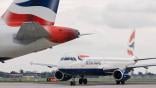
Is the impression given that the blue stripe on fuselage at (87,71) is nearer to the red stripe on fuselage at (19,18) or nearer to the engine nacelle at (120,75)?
the engine nacelle at (120,75)

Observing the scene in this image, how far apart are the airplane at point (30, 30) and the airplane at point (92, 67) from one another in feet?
90.6

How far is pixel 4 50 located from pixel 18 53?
480mm

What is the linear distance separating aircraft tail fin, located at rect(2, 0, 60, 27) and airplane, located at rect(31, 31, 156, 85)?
27520 mm

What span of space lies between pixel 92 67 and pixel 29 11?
30021 millimetres

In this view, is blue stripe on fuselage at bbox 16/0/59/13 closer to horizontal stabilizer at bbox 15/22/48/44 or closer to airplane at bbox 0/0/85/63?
airplane at bbox 0/0/85/63

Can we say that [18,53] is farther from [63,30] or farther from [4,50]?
[63,30]

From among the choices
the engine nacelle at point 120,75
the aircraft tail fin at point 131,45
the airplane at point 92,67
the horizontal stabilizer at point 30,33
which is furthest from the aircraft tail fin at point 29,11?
the aircraft tail fin at point 131,45

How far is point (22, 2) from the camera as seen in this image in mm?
15695

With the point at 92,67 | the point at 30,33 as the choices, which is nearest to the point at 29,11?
the point at 30,33

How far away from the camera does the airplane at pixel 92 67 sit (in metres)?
44.4

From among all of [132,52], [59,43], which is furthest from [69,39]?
[132,52]

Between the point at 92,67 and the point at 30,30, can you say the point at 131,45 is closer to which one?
the point at 92,67

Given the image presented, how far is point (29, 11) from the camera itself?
15656 millimetres

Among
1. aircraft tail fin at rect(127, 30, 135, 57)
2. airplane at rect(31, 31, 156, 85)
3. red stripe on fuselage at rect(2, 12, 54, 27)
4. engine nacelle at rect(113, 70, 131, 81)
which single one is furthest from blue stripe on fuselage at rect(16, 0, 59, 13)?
aircraft tail fin at rect(127, 30, 135, 57)
